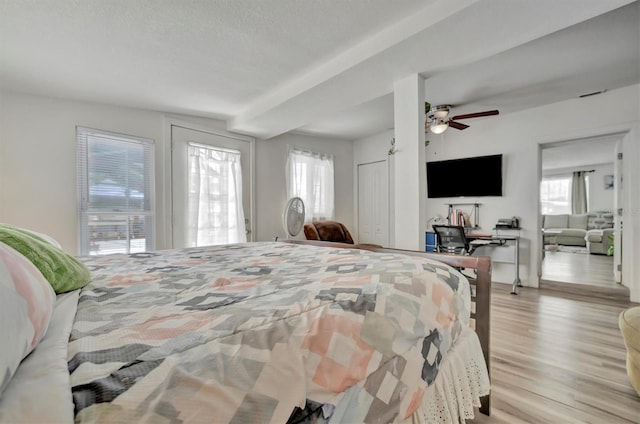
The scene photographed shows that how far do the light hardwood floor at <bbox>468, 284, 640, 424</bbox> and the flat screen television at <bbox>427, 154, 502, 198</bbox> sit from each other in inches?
70.0

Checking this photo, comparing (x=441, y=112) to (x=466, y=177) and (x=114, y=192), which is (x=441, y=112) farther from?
(x=114, y=192)

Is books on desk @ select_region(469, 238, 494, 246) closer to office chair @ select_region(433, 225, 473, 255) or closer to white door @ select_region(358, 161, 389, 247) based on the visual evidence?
office chair @ select_region(433, 225, 473, 255)

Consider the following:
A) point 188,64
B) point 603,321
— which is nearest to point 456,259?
point 603,321

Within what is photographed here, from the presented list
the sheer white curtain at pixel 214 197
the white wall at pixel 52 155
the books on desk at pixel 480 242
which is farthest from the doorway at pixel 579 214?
the white wall at pixel 52 155

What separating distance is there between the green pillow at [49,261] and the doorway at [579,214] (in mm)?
4827

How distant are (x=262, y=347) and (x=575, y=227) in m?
9.98

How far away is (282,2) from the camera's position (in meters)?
1.67

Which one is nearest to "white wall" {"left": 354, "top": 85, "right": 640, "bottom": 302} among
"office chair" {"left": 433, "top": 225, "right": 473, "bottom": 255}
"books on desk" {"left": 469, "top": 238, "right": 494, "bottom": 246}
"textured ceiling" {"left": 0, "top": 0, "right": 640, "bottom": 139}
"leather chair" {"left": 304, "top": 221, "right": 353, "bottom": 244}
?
"textured ceiling" {"left": 0, "top": 0, "right": 640, "bottom": 139}

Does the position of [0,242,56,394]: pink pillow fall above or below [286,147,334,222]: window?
below

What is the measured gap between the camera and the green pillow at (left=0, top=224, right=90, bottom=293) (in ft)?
2.69

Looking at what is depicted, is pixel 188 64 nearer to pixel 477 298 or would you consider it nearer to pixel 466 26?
pixel 466 26

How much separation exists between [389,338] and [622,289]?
439 cm

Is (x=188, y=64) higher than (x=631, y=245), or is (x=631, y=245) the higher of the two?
(x=188, y=64)

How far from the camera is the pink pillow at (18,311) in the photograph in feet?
1.31
